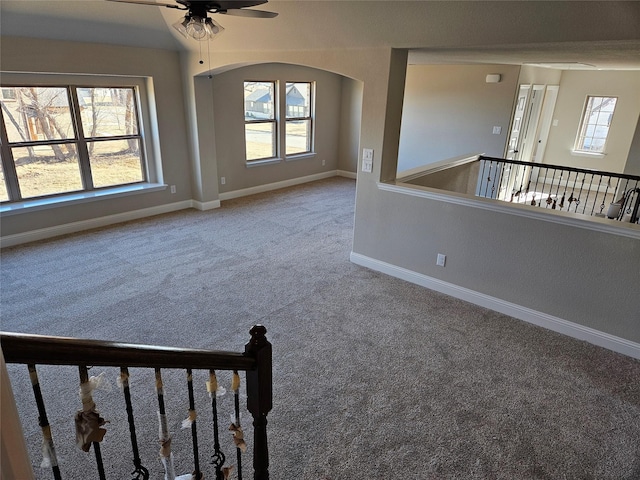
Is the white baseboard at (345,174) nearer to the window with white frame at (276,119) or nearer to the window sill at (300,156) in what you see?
the window sill at (300,156)

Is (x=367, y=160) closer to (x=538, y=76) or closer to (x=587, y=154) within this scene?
(x=538, y=76)

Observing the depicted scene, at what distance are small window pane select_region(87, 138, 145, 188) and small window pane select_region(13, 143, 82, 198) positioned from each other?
0.22 metres

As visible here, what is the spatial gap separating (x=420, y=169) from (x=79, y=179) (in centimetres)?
436

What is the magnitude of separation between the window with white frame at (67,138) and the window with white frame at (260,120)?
6.23ft

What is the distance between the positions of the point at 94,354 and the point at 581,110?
32.4 feet

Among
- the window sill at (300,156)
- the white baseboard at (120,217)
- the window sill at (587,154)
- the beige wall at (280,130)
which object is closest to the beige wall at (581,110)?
the window sill at (587,154)

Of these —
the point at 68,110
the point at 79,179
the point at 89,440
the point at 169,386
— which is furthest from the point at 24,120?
the point at 89,440

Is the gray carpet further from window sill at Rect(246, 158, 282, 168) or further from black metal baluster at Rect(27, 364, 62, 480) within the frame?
window sill at Rect(246, 158, 282, 168)

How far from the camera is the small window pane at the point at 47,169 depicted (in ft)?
15.6

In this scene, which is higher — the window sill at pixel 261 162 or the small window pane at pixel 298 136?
the small window pane at pixel 298 136

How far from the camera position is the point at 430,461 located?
219 cm

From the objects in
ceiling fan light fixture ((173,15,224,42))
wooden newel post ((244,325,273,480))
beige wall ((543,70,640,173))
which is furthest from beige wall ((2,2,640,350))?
beige wall ((543,70,640,173))

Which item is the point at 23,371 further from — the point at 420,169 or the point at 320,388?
the point at 420,169

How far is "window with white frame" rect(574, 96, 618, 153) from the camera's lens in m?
8.07
